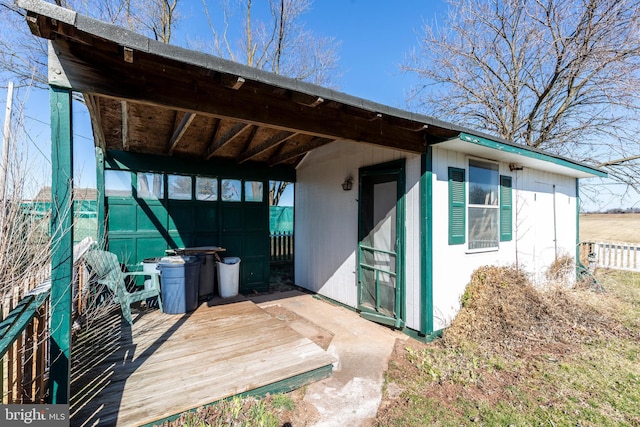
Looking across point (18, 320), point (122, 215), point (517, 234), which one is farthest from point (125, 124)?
point (517, 234)

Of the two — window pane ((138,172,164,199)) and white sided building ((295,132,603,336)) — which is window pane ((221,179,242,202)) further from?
white sided building ((295,132,603,336))

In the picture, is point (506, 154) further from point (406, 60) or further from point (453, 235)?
point (406, 60)

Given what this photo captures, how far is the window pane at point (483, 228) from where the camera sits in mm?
4051

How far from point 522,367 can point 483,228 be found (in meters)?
1.95

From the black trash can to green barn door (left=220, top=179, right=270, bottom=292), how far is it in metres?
1.49

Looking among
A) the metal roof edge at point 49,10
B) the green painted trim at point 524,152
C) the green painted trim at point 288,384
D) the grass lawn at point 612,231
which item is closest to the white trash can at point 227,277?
the green painted trim at point 288,384

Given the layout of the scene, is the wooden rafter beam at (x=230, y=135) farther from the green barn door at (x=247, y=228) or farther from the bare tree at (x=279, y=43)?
the bare tree at (x=279, y=43)

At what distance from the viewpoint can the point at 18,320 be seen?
1.47 m

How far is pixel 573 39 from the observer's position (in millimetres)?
7148

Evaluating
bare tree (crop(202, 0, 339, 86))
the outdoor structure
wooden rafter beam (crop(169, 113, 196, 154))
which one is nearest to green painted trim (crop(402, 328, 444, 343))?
the outdoor structure

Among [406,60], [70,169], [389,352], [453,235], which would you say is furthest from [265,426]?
[406,60]

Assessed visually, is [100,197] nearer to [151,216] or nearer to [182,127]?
[151,216]

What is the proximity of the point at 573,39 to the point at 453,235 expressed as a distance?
7549 mm

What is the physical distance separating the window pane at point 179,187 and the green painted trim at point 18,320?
338 centimetres
